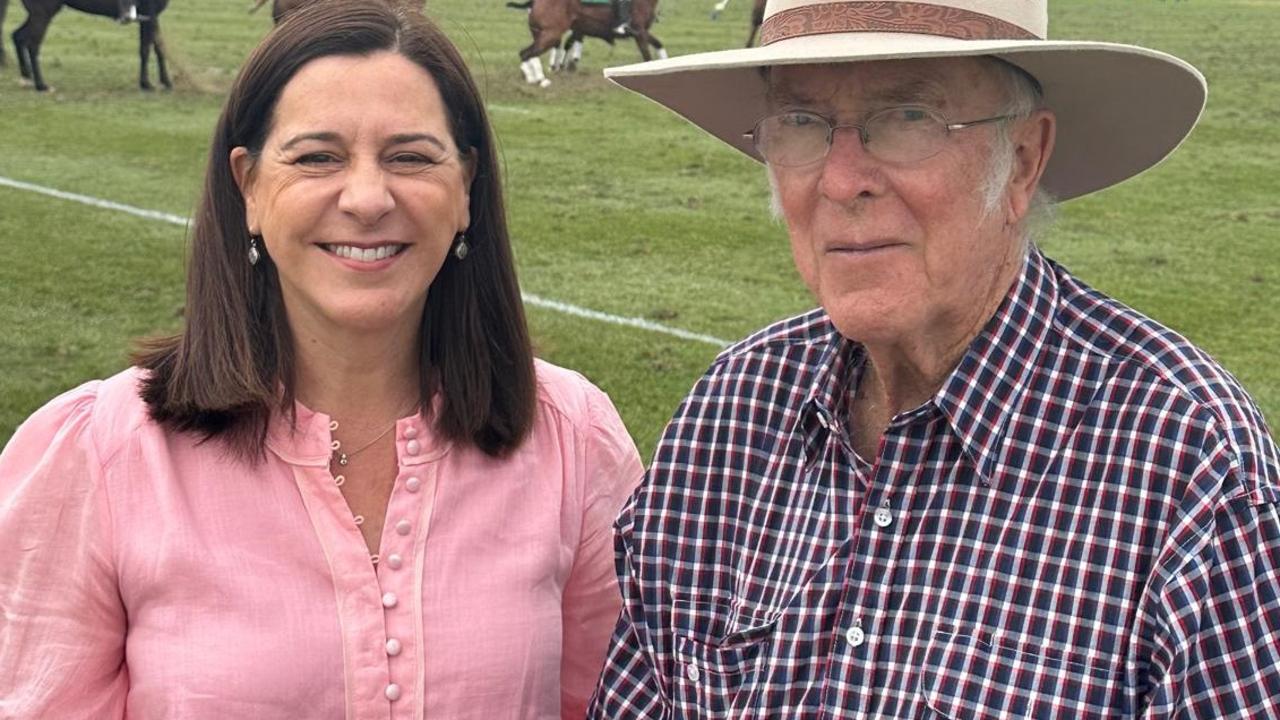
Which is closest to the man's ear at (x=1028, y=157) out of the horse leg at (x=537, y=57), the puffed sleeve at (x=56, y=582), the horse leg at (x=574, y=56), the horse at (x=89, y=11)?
the puffed sleeve at (x=56, y=582)

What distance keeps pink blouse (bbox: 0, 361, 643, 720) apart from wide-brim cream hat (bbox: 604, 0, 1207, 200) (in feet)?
2.88

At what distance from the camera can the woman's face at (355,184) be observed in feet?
9.40

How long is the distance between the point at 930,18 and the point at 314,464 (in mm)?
1335

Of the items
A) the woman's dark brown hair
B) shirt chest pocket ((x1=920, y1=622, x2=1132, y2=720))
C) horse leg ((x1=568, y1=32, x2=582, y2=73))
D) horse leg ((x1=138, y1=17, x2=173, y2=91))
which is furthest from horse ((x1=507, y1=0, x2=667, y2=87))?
shirt chest pocket ((x1=920, y1=622, x2=1132, y2=720))

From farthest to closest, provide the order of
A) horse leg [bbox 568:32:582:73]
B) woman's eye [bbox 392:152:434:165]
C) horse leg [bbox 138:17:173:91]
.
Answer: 1. horse leg [bbox 568:32:582:73]
2. horse leg [bbox 138:17:173:91]
3. woman's eye [bbox 392:152:434:165]

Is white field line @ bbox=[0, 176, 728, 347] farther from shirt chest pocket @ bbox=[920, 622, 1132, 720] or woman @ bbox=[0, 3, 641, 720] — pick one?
shirt chest pocket @ bbox=[920, 622, 1132, 720]

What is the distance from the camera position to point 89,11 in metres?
19.6

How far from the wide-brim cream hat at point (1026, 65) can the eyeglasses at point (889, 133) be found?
0.09 meters

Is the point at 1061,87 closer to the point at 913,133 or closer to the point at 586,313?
the point at 913,133

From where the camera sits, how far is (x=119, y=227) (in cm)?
1152

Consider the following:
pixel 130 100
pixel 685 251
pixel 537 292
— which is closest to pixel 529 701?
pixel 537 292

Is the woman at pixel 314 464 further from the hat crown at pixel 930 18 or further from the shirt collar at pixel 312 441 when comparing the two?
the hat crown at pixel 930 18

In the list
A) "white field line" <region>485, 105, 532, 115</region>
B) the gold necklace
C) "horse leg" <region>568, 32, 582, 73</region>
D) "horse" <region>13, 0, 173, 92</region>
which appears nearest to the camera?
the gold necklace

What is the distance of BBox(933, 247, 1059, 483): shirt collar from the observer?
2494 millimetres
